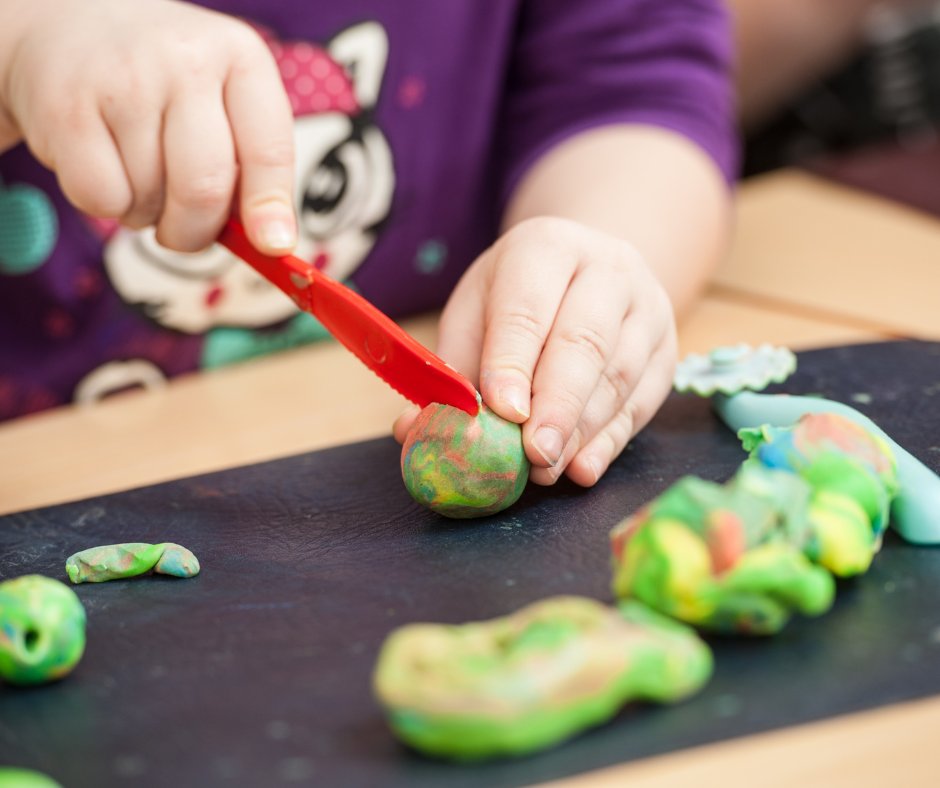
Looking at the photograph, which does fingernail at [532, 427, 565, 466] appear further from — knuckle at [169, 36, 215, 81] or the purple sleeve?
the purple sleeve

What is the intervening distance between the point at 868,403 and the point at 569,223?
0.23 m

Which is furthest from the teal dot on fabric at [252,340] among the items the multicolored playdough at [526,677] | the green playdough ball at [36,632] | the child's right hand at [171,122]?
the multicolored playdough at [526,677]

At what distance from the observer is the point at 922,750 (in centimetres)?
47

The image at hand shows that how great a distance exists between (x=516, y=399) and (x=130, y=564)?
0.23 m

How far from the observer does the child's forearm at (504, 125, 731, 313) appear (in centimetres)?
100

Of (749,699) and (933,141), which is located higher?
(749,699)

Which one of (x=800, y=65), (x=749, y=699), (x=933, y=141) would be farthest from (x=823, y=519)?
(x=800, y=65)

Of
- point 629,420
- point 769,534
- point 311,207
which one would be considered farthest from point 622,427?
point 311,207

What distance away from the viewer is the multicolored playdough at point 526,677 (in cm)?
45

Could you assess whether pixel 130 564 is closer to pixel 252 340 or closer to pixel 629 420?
pixel 629 420

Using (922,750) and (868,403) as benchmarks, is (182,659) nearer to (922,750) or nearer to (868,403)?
(922,750)

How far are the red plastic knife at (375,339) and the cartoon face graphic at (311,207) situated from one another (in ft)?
1.15

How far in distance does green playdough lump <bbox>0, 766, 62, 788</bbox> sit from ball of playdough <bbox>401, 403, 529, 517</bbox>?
0.26 meters

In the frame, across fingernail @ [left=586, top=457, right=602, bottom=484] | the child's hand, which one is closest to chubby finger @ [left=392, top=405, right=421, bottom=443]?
the child's hand
